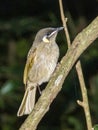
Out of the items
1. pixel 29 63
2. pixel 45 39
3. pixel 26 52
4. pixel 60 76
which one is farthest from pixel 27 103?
pixel 26 52

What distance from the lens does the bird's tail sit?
8.86 ft

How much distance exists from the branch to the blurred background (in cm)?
227

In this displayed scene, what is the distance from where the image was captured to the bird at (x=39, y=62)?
285cm

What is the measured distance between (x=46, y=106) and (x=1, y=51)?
3.68 m

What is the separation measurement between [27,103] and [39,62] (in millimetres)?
228

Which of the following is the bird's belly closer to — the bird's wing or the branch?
the bird's wing

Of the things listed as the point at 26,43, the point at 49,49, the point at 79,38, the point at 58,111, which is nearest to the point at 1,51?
the point at 26,43

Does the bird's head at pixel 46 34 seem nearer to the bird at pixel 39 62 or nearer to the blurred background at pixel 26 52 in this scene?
the bird at pixel 39 62

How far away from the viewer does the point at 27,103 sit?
9.38ft

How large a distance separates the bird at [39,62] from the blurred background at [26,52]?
1255 mm

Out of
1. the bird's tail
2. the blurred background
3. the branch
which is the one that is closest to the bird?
the bird's tail

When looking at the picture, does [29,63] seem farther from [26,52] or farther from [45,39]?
[26,52]

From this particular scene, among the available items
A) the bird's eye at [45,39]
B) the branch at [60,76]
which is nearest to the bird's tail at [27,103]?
the bird's eye at [45,39]

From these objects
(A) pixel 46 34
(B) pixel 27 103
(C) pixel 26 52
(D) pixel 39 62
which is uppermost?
(A) pixel 46 34
